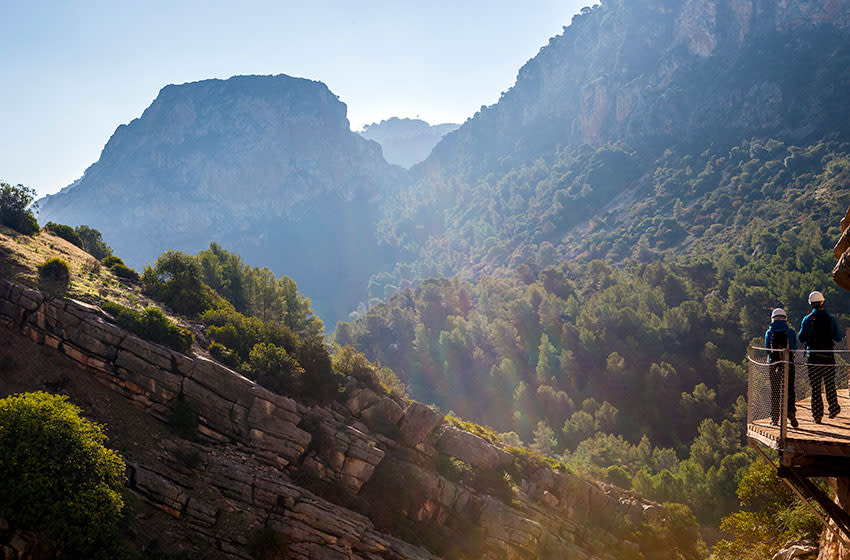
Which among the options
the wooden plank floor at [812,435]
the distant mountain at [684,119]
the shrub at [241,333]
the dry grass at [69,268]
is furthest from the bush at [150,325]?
the distant mountain at [684,119]

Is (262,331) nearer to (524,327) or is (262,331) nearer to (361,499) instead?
(361,499)

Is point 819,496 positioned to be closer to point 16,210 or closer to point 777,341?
point 777,341

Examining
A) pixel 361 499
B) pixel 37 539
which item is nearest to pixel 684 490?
pixel 361 499

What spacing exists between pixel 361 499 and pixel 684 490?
37.0 metres

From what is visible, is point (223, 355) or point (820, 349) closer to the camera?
point (820, 349)

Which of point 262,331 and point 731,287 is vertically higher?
point 731,287

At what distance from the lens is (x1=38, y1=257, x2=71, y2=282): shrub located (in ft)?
81.6

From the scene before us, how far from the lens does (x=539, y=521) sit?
28891 mm

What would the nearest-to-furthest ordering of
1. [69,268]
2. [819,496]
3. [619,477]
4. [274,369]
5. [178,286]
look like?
[819,496], [69,268], [274,369], [178,286], [619,477]

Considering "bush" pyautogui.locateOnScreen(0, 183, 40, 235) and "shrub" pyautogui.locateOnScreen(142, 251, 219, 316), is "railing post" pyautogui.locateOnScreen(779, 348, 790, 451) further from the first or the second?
"bush" pyautogui.locateOnScreen(0, 183, 40, 235)

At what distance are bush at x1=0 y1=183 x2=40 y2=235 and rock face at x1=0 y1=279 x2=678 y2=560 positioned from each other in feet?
29.7

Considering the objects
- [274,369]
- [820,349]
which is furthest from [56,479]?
[820,349]

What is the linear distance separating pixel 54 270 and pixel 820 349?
104 ft

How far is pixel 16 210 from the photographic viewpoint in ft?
98.6
